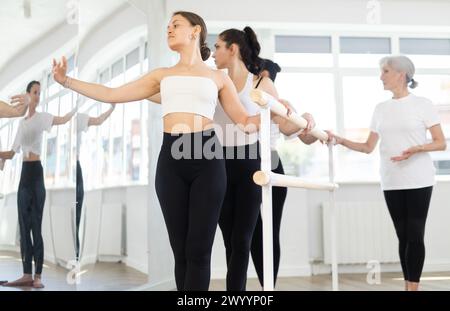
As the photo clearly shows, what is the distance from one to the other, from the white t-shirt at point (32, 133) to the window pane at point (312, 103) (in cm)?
250

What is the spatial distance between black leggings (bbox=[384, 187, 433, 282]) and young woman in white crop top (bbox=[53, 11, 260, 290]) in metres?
1.21

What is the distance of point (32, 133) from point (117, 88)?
0.72 metres

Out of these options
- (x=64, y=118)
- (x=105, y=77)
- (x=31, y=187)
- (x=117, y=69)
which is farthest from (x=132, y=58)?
(x=31, y=187)

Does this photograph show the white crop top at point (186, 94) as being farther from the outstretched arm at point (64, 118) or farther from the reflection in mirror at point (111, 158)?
the reflection in mirror at point (111, 158)

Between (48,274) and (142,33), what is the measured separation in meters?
1.81

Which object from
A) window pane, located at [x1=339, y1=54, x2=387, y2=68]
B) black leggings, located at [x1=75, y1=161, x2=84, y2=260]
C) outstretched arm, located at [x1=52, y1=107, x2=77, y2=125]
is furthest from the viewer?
window pane, located at [x1=339, y1=54, x2=387, y2=68]

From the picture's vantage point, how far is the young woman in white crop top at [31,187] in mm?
2053

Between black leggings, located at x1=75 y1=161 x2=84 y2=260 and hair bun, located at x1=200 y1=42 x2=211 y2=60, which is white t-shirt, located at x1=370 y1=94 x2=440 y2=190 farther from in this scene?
black leggings, located at x1=75 y1=161 x2=84 y2=260

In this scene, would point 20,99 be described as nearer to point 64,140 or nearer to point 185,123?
point 64,140

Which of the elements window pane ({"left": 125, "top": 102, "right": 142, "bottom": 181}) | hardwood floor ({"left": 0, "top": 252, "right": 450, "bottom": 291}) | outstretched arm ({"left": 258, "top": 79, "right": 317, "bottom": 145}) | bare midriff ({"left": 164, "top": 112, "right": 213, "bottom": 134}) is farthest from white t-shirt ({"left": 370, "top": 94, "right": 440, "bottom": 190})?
window pane ({"left": 125, "top": 102, "right": 142, "bottom": 181})

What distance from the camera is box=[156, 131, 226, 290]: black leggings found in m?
1.44

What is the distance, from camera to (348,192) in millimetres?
4105

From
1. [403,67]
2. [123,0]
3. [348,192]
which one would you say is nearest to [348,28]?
[348,192]

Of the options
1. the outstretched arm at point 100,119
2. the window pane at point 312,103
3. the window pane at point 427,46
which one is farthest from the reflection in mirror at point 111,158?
the window pane at point 427,46
